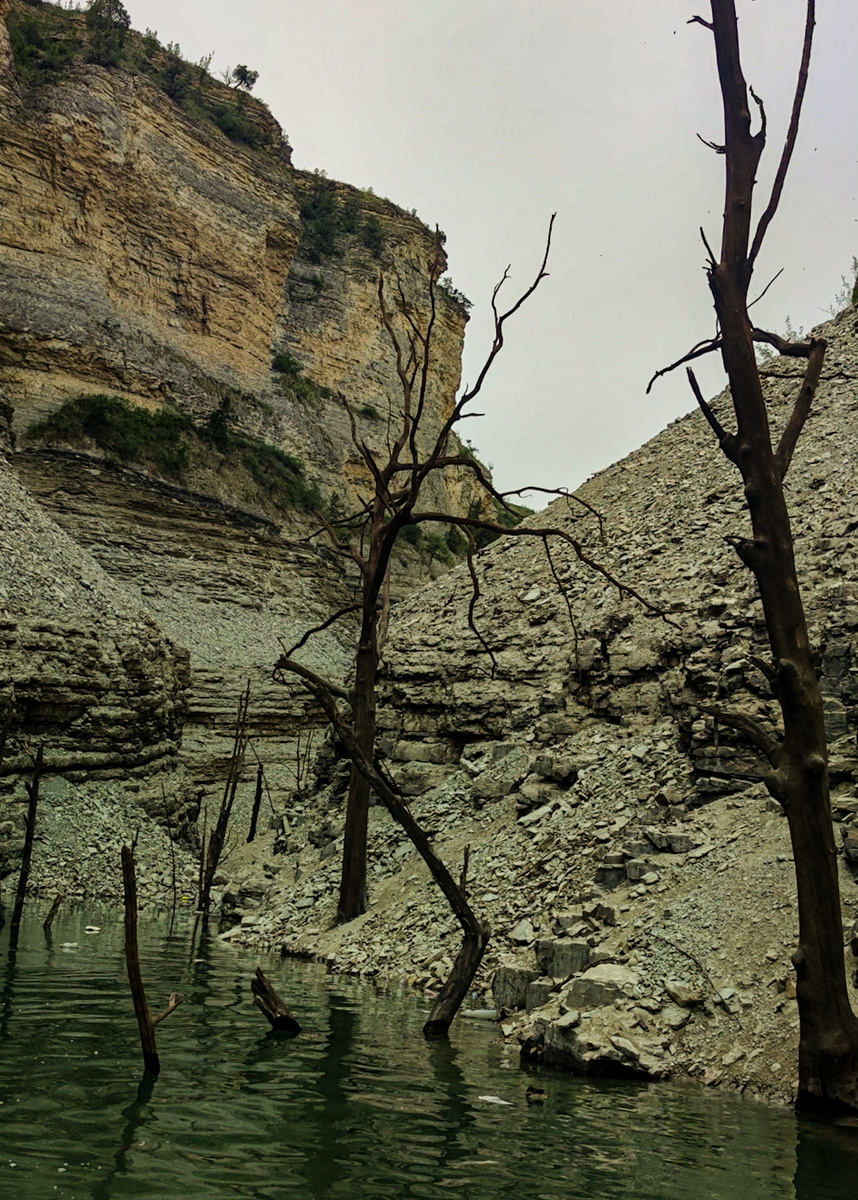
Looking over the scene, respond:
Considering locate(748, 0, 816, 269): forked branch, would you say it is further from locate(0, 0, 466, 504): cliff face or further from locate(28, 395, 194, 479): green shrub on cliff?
locate(0, 0, 466, 504): cliff face

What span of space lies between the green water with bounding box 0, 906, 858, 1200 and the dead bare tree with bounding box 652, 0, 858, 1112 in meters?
0.57

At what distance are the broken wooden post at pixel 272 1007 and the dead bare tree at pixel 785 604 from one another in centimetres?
403

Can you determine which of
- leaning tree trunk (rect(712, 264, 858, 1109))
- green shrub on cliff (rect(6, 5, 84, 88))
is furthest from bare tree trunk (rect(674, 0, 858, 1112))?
green shrub on cliff (rect(6, 5, 84, 88))

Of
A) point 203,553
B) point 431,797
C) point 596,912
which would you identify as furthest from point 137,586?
point 596,912

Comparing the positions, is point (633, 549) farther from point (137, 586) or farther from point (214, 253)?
point (214, 253)

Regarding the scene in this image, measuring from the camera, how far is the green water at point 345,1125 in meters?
4.50

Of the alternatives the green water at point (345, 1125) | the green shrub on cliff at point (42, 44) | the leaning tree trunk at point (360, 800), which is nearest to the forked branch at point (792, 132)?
the green water at point (345, 1125)

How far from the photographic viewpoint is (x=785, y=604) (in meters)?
6.88

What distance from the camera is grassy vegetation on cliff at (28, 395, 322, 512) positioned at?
41688 millimetres

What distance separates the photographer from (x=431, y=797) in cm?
1744

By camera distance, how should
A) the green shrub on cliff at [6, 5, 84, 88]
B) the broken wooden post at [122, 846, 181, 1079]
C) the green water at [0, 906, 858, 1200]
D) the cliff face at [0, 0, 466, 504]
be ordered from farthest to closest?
the green shrub on cliff at [6, 5, 84, 88] < the cliff face at [0, 0, 466, 504] < the broken wooden post at [122, 846, 181, 1079] < the green water at [0, 906, 858, 1200]

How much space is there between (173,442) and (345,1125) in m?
42.0

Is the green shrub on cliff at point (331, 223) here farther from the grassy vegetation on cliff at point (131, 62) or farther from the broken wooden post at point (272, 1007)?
the broken wooden post at point (272, 1007)

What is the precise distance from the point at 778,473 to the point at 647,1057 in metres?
4.35
